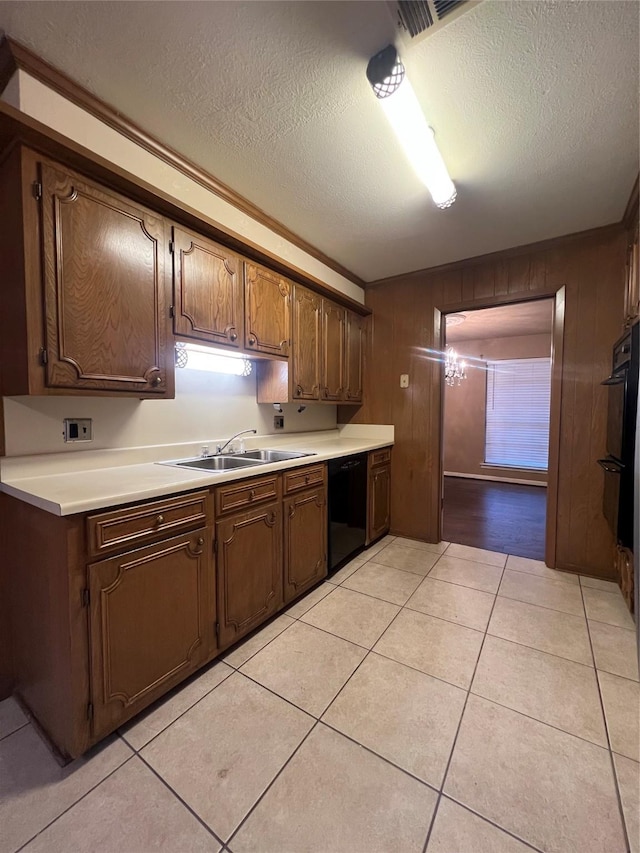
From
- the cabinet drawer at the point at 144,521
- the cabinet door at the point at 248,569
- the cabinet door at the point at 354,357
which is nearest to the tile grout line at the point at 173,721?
the cabinet door at the point at 248,569

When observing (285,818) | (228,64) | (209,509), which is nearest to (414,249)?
(228,64)

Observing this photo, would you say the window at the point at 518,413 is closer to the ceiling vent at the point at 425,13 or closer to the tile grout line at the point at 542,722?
the tile grout line at the point at 542,722

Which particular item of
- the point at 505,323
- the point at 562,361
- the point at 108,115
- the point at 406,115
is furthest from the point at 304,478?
the point at 505,323

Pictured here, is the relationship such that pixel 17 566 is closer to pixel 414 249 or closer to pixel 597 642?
pixel 597 642

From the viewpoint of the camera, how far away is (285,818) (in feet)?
3.53

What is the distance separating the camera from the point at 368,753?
1.28 meters

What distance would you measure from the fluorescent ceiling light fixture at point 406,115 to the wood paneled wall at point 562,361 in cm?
134

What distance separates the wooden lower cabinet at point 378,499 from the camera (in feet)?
10.0

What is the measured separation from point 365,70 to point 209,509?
6.18 feet

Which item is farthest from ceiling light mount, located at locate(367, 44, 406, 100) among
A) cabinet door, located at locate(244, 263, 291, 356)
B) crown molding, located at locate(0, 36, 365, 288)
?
cabinet door, located at locate(244, 263, 291, 356)

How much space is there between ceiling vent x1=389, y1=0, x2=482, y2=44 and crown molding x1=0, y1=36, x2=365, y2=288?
116cm

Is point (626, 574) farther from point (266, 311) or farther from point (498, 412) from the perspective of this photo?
point (498, 412)

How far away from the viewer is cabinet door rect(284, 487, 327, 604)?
214 centimetres

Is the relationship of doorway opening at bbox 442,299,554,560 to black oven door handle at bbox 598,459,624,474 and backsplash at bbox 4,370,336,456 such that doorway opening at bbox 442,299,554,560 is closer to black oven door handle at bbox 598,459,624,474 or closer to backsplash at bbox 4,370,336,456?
black oven door handle at bbox 598,459,624,474
